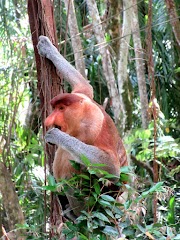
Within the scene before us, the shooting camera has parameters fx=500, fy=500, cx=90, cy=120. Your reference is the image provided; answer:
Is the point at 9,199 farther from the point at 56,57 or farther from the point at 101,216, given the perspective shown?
the point at 101,216

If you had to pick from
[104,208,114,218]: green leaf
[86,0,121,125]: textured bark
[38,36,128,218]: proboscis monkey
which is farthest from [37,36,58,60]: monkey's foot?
[86,0,121,125]: textured bark

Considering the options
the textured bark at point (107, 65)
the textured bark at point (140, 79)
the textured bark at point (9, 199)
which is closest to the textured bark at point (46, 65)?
the textured bark at point (9, 199)

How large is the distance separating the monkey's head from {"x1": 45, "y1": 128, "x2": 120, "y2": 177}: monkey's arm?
7 centimetres

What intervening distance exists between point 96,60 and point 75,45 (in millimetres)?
1962

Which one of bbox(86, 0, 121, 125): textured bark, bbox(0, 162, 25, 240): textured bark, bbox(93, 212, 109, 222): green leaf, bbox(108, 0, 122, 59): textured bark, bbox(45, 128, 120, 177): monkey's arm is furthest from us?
bbox(108, 0, 122, 59): textured bark

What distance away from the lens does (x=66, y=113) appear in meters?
2.90

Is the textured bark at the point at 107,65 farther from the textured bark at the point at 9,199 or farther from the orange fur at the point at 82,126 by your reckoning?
the orange fur at the point at 82,126

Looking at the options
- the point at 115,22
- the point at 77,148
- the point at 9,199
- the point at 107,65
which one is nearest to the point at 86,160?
the point at 77,148

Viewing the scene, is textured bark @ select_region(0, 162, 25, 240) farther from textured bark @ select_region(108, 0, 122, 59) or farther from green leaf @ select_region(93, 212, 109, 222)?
textured bark @ select_region(108, 0, 122, 59)

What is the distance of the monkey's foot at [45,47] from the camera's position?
2.92m

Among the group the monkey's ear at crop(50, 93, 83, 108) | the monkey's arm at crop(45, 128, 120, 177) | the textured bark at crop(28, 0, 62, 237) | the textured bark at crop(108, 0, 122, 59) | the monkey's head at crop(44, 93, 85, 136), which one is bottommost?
the monkey's arm at crop(45, 128, 120, 177)

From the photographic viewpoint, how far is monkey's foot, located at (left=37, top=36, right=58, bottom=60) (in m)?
2.92

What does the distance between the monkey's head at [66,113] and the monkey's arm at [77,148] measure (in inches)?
2.6

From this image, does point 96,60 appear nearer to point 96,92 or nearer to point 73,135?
point 96,92
